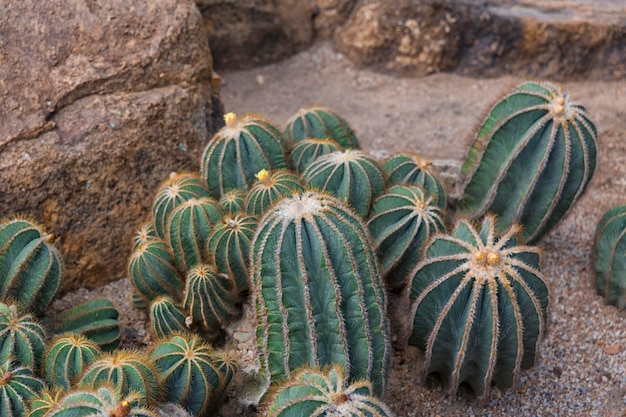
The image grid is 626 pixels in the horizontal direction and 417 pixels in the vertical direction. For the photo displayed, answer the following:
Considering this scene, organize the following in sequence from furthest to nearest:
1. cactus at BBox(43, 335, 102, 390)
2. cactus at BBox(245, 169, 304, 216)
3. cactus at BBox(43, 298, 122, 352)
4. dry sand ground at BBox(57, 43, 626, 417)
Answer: cactus at BBox(43, 298, 122, 352), cactus at BBox(245, 169, 304, 216), dry sand ground at BBox(57, 43, 626, 417), cactus at BBox(43, 335, 102, 390)

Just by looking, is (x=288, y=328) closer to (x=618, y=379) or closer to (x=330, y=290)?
(x=330, y=290)

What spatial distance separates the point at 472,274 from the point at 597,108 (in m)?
3.83

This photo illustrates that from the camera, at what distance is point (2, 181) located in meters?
4.23

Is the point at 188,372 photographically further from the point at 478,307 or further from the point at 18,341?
the point at 478,307

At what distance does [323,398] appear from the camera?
263 centimetres

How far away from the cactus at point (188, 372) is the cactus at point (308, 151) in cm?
138

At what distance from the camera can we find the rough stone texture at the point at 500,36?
6.82 metres

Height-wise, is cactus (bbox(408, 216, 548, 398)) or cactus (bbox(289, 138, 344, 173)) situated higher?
cactus (bbox(289, 138, 344, 173))

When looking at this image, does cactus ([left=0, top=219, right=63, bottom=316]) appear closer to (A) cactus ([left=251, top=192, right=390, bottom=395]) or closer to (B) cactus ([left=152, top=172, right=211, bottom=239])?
(B) cactus ([left=152, top=172, right=211, bottom=239])

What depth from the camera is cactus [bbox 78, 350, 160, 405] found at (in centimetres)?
296

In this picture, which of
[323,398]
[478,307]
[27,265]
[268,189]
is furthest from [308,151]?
[323,398]

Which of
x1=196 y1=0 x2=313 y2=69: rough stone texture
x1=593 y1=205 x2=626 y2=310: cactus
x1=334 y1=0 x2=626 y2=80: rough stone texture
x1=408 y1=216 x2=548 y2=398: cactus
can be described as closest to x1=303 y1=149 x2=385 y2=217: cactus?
x1=408 y1=216 x2=548 y2=398: cactus

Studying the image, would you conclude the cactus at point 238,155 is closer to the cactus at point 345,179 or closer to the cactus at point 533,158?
the cactus at point 345,179

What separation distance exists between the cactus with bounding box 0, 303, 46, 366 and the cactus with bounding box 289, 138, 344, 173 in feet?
5.80
